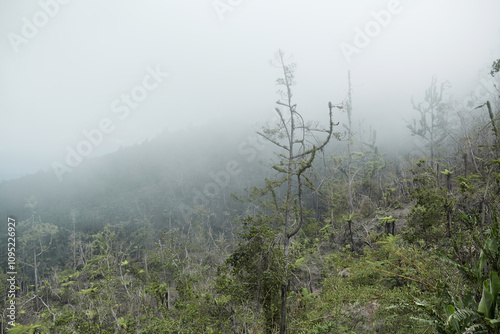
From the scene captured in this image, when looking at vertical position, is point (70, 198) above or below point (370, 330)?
above

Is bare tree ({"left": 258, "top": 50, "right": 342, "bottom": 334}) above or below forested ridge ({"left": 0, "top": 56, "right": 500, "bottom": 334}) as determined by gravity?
above

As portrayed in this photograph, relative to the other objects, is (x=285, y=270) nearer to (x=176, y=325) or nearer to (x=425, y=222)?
(x=176, y=325)

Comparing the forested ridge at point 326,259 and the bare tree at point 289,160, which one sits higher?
the bare tree at point 289,160

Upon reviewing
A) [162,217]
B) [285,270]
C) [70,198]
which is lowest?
[162,217]

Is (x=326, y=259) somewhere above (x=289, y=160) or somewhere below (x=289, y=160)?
below

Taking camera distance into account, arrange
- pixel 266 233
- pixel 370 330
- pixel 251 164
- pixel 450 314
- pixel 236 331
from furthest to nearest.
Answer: pixel 251 164
pixel 266 233
pixel 236 331
pixel 370 330
pixel 450 314

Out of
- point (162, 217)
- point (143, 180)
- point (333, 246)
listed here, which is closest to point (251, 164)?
point (162, 217)

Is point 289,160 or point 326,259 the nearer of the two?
point 289,160

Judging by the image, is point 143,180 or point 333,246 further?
point 143,180

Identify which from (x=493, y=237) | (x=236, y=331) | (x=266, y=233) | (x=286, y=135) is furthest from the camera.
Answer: (x=286, y=135)

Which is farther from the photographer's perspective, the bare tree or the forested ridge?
the bare tree

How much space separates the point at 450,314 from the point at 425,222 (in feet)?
18.8

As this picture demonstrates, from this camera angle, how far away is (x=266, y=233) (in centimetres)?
705

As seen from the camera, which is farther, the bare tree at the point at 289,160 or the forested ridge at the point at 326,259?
the bare tree at the point at 289,160
